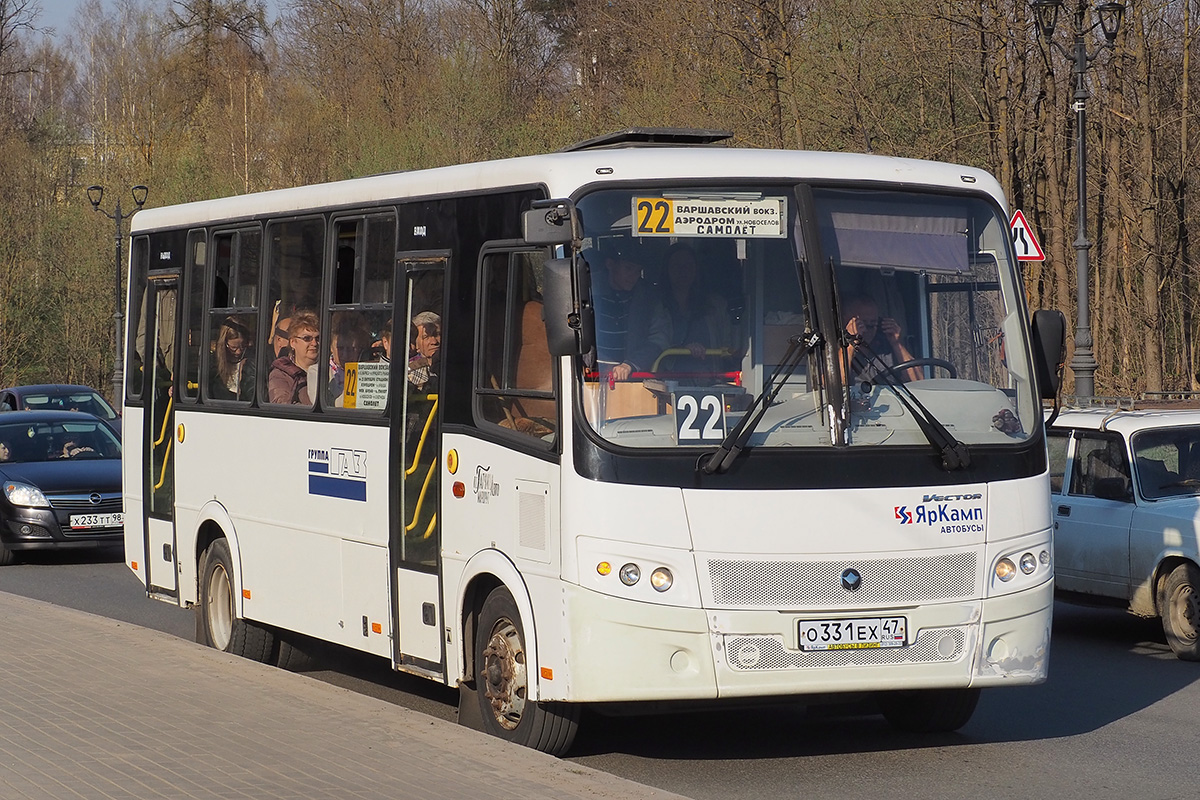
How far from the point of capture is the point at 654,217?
7824 mm

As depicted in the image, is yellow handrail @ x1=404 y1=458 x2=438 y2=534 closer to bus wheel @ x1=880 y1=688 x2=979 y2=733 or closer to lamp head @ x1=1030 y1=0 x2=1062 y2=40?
bus wheel @ x1=880 y1=688 x2=979 y2=733

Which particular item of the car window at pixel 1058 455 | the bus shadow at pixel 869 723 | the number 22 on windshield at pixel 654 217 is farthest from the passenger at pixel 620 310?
the car window at pixel 1058 455

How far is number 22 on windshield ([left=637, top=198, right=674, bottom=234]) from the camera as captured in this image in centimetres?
781

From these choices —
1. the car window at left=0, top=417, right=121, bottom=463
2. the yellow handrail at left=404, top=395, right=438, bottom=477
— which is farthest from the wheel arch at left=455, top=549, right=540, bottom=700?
the car window at left=0, top=417, right=121, bottom=463

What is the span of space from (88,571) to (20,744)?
10752mm

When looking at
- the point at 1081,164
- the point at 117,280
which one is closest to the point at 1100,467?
the point at 1081,164

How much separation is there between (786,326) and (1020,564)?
157 cm

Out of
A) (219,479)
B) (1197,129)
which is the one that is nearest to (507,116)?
(1197,129)

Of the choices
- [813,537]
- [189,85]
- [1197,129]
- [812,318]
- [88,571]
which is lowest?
[88,571]

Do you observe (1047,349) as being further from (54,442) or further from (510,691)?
(54,442)

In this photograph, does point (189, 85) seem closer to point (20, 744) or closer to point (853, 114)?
point (853, 114)

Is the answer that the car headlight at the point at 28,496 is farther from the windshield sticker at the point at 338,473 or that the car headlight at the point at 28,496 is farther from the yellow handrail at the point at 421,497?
the yellow handrail at the point at 421,497

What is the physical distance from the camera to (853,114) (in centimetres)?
3088

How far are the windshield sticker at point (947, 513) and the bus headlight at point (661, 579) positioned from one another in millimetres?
1077
